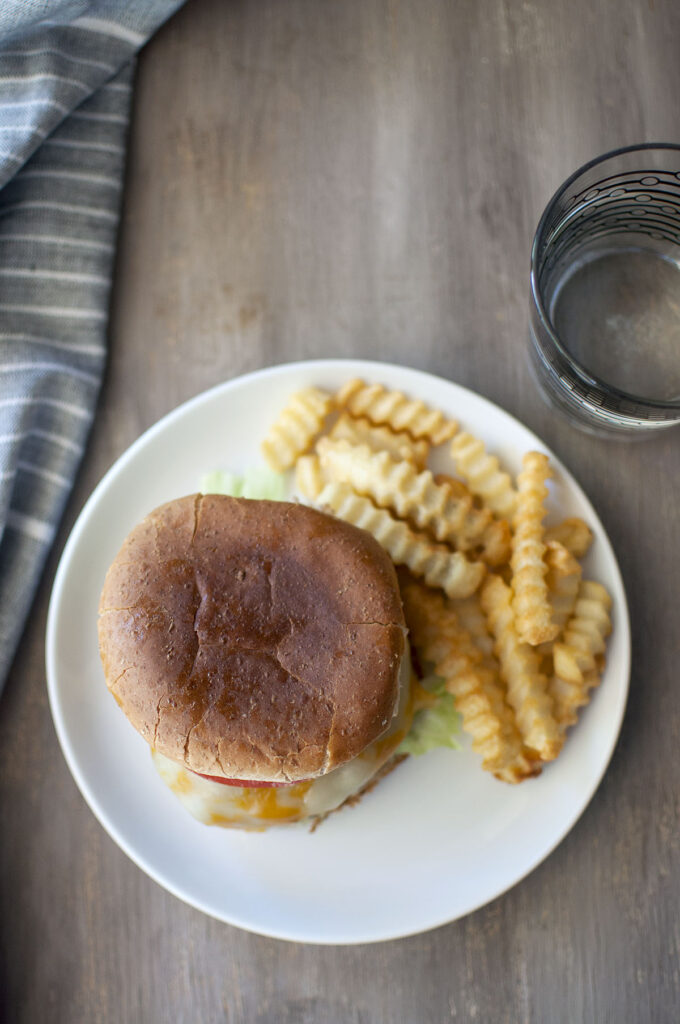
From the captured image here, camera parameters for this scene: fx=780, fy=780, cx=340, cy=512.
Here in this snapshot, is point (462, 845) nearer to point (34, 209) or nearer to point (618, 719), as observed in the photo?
point (618, 719)

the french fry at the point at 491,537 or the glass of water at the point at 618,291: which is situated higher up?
the glass of water at the point at 618,291

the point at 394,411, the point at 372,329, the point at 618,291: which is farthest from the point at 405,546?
the point at 618,291

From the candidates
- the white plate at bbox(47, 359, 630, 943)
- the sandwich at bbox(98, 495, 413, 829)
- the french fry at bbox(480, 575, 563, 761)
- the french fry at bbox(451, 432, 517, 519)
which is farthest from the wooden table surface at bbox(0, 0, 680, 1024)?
the sandwich at bbox(98, 495, 413, 829)

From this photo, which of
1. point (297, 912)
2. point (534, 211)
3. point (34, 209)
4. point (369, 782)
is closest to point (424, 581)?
point (369, 782)

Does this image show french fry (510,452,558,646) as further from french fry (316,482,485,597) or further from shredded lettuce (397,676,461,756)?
shredded lettuce (397,676,461,756)

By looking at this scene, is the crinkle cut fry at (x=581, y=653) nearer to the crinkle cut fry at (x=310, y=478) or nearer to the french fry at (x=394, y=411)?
the french fry at (x=394, y=411)

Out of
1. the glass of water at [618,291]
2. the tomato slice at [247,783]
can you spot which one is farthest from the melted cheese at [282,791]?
the glass of water at [618,291]

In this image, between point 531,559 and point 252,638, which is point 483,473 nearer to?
point 531,559
